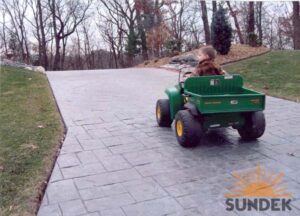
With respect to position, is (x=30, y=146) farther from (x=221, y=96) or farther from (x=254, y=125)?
(x=254, y=125)

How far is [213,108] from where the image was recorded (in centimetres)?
429

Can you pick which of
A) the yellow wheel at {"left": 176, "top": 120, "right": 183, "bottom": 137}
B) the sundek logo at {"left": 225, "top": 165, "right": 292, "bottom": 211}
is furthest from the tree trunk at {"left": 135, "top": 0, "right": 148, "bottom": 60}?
the sundek logo at {"left": 225, "top": 165, "right": 292, "bottom": 211}

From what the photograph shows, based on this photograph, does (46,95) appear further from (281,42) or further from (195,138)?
(281,42)

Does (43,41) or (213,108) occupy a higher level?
(43,41)

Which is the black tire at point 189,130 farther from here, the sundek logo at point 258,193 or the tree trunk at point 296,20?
the tree trunk at point 296,20

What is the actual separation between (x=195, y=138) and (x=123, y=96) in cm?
422

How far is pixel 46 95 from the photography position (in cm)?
841

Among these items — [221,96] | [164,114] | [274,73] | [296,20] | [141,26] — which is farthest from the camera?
[141,26]

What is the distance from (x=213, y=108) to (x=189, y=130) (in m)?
0.40

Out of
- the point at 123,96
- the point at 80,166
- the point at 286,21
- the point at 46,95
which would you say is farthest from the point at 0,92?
the point at 286,21

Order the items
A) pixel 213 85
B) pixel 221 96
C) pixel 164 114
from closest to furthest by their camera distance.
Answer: pixel 221 96
pixel 213 85
pixel 164 114

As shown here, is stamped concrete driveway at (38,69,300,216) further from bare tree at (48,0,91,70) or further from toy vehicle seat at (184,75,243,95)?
bare tree at (48,0,91,70)

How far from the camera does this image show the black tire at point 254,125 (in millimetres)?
4641

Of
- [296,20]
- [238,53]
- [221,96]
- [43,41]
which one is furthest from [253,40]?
[43,41]
